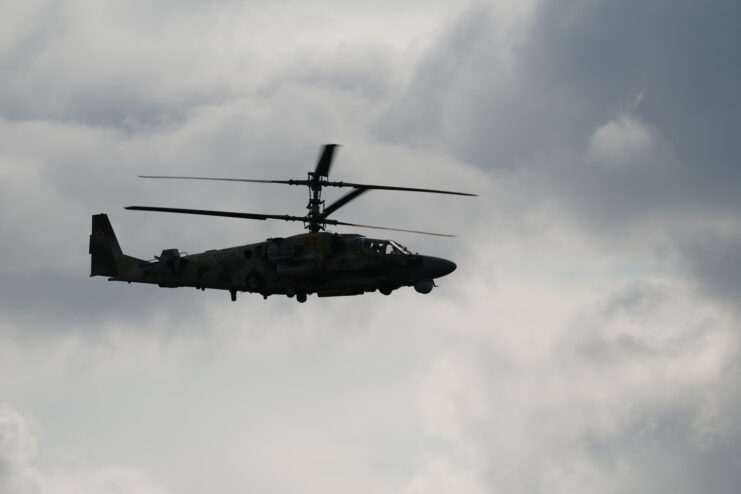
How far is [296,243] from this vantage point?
67.8m

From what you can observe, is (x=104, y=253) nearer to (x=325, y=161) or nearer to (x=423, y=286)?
(x=325, y=161)

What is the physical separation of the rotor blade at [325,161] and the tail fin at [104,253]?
18.4 m

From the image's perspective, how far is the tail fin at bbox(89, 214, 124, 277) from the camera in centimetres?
7406

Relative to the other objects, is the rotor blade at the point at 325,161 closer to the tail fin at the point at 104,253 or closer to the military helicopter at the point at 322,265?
the military helicopter at the point at 322,265

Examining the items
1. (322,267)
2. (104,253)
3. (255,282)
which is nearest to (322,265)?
(322,267)

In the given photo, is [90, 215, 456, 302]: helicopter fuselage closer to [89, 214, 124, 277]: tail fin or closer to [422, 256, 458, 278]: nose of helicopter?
[422, 256, 458, 278]: nose of helicopter

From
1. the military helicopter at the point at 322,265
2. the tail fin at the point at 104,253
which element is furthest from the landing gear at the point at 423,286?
the tail fin at the point at 104,253

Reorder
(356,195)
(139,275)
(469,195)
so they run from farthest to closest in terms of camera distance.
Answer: (139,275)
(356,195)
(469,195)

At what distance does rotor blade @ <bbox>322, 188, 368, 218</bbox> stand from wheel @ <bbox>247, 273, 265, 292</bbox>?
5837mm

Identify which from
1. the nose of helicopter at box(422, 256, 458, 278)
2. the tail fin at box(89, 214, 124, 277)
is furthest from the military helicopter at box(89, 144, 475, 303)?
the tail fin at box(89, 214, 124, 277)

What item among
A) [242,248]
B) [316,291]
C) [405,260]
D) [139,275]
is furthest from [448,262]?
[139,275]

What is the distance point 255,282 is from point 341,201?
8.74 metres

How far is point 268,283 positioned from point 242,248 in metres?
3.16

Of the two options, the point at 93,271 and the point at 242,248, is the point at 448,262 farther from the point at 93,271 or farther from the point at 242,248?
the point at 93,271
